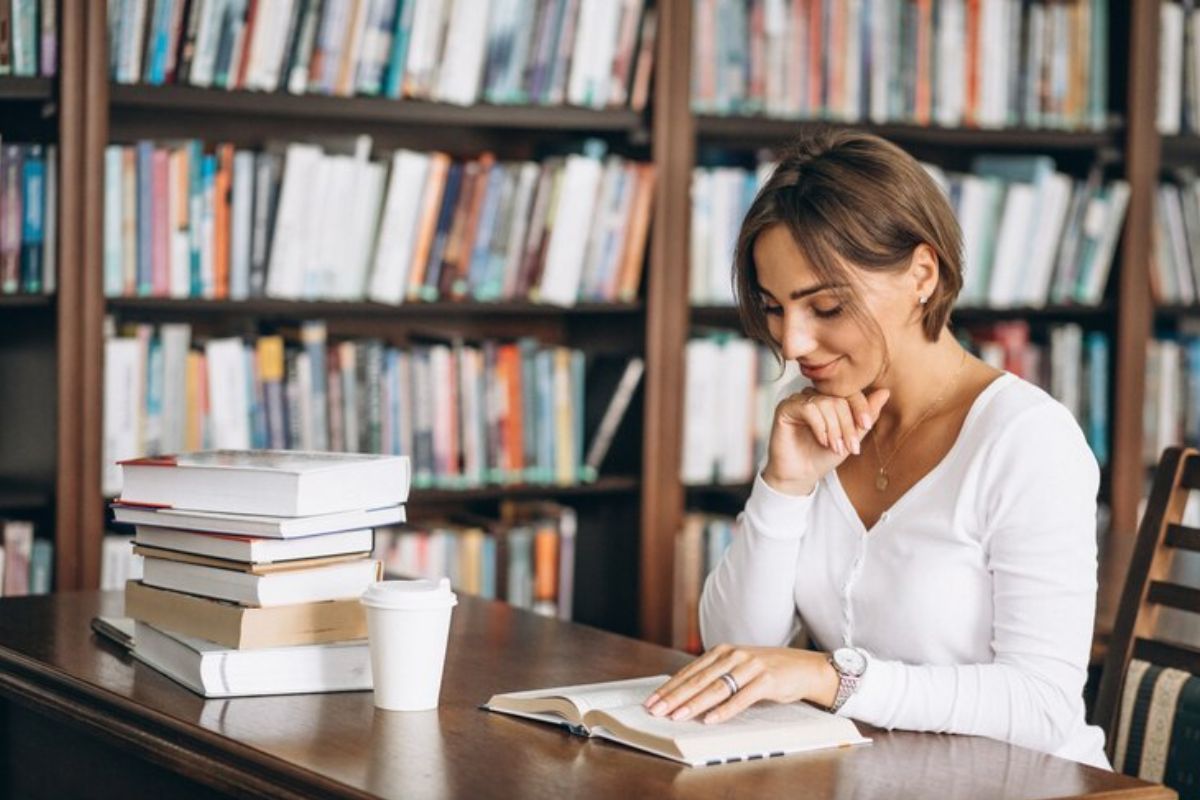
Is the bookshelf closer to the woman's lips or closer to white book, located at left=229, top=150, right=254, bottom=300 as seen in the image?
white book, located at left=229, top=150, right=254, bottom=300

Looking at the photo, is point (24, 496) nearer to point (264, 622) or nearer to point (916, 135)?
point (264, 622)

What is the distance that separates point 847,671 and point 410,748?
0.39 meters

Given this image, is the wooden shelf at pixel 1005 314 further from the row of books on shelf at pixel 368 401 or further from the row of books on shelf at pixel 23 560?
the row of books on shelf at pixel 23 560

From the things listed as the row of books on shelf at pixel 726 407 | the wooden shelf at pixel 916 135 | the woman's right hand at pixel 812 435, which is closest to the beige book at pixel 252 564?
the woman's right hand at pixel 812 435

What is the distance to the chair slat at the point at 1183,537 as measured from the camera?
1.90m

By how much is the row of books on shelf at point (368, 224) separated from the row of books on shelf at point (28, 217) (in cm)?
9

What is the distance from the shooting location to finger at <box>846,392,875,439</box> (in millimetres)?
1846

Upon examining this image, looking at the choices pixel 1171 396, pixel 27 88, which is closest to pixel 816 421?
pixel 27 88

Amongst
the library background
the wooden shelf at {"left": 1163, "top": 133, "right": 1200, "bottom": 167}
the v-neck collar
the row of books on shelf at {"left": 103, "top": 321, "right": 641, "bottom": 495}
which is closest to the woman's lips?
the v-neck collar

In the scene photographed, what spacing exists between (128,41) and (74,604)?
1112 millimetres

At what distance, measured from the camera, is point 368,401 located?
3.12 m

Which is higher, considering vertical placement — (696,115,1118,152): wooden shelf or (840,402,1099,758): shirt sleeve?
(696,115,1118,152): wooden shelf

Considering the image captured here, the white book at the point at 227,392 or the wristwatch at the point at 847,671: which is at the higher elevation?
the white book at the point at 227,392

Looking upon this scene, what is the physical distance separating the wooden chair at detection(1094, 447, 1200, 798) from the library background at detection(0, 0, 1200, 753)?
651 millimetres
